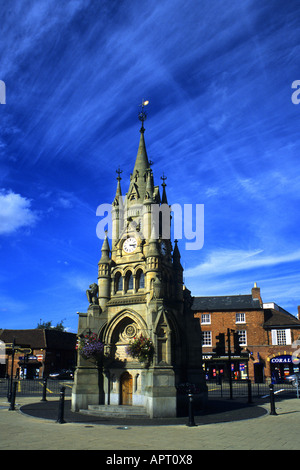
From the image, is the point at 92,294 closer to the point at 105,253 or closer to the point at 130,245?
the point at 105,253

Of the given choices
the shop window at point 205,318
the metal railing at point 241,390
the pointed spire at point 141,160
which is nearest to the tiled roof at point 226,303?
the shop window at point 205,318

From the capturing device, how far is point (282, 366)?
1756 inches

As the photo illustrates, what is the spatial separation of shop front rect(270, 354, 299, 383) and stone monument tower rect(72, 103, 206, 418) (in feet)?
80.9

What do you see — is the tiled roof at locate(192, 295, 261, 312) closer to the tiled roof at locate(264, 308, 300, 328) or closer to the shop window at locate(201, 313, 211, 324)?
the shop window at locate(201, 313, 211, 324)

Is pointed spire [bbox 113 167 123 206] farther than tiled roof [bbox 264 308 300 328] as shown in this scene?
No

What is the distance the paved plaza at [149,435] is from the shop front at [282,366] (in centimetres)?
2832

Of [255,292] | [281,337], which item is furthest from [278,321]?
[255,292]

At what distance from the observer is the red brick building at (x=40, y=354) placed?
51594mm

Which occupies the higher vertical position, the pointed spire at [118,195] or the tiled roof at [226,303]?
the pointed spire at [118,195]

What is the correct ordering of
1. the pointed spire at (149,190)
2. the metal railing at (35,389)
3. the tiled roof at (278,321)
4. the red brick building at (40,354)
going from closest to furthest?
the pointed spire at (149,190) → the metal railing at (35,389) → the tiled roof at (278,321) → the red brick building at (40,354)

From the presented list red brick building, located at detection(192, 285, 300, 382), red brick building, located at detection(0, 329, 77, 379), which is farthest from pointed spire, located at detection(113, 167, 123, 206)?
red brick building, located at detection(0, 329, 77, 379)

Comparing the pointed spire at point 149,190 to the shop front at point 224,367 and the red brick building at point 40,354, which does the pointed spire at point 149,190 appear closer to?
the shop front at point 224,367

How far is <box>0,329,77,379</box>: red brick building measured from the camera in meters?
51.6

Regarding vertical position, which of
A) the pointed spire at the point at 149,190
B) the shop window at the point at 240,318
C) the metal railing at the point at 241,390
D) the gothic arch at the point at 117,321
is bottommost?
the metal railing at the point at 241,390
